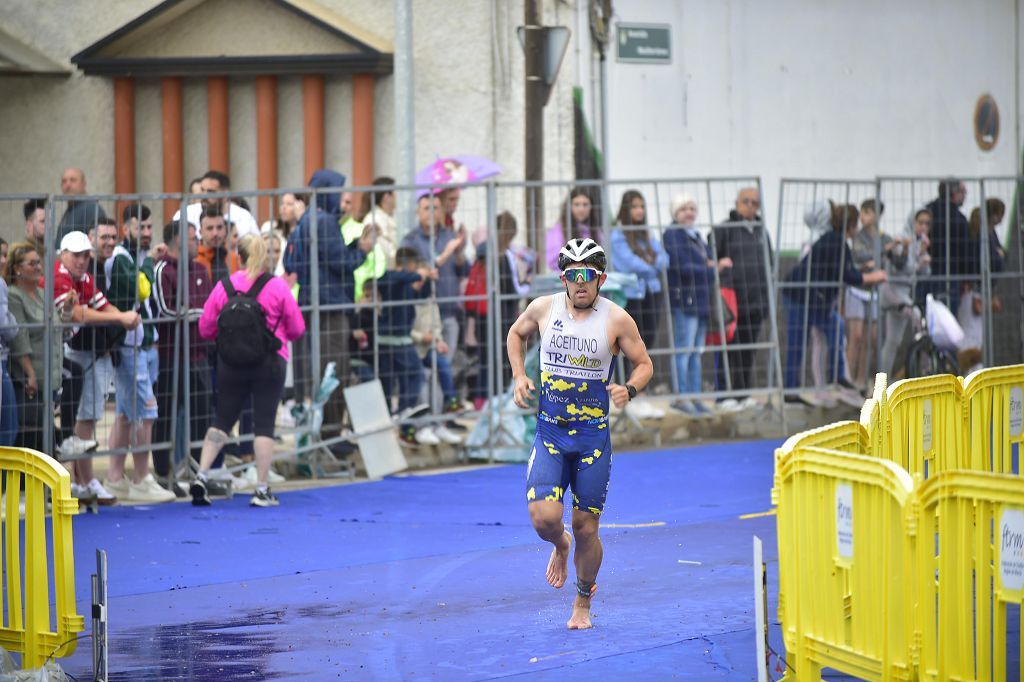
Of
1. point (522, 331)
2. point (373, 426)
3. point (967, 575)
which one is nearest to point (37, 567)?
point (522, 331)

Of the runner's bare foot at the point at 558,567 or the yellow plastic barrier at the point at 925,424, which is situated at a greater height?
the yellow plastic barrier at the point at 925,424

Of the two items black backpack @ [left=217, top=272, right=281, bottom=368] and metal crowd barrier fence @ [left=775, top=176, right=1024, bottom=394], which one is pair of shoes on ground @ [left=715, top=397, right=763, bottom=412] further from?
black backpack @ [left=217, top=272, right=281, bottom=368]

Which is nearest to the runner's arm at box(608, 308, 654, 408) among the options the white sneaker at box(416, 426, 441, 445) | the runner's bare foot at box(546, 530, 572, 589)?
the runner's bare foot at box(546, 530, 572, 589)

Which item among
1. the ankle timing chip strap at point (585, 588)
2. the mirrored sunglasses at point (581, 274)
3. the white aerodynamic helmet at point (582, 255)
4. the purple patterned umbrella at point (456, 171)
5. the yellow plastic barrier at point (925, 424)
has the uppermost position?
the purple patterned umbrella at point (456, 171)

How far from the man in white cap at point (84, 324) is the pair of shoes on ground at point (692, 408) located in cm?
585

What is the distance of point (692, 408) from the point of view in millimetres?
16516

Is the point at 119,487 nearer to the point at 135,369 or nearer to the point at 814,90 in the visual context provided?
the point at 135,369

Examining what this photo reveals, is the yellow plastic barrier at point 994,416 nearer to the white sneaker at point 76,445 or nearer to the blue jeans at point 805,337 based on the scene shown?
the blue jeans at point 805,337

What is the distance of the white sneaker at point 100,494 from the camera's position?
12703 mm

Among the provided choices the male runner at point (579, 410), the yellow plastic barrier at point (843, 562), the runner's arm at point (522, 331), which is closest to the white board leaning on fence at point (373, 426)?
the runner's arm at point (522, 331)

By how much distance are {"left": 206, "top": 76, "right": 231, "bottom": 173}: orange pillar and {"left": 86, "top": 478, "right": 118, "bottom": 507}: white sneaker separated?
7925 millimetres

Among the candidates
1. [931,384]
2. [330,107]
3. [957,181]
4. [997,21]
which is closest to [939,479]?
[931,384]

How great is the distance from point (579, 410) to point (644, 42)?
13.4 m

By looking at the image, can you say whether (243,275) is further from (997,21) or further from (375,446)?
(997,21)
